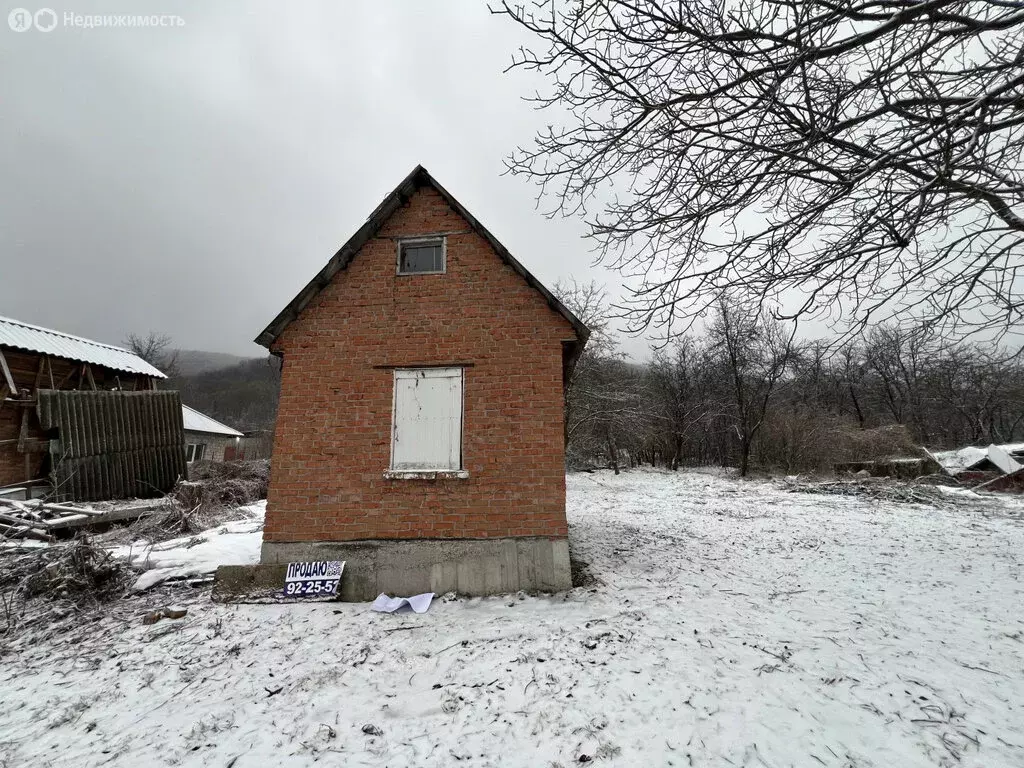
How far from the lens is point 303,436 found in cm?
654

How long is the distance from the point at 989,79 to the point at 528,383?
18.7 feet

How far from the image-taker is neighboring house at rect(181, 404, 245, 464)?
2648 centimetres

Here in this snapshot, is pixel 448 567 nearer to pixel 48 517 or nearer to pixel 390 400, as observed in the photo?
pixel 390 400

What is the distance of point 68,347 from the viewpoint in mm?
15016

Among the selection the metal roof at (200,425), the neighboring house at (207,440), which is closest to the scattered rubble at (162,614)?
the neighboring house at (207,440)

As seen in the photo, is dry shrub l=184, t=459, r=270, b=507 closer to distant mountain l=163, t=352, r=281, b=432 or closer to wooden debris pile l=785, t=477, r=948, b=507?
wooden debris pile l=785, t=477, r=948, b=507

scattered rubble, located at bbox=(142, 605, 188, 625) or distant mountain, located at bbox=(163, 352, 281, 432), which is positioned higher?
distant mountain, located at bbox=(163, 352, 281, 432)

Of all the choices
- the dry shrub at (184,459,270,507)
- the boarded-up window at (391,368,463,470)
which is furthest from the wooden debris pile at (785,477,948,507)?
the dry shrub at (184,459,270,507)

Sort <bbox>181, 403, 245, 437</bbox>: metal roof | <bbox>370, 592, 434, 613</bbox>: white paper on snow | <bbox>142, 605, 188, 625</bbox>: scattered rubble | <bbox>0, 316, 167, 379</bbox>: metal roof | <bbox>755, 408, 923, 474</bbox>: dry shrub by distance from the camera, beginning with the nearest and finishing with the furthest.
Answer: <bbox>142, 605, 188, 625</bbox>: scattered rubble < <bbox>370, 592, 434, 613</bbox>: white paper on snow < <bbox>0, 316, 167, 379</bbox>: metal roof < <bbox>755, 408, 923, 474</bbox>: dry shrub < <bbox>181, 403, 245, 437</bbox>: metal roof

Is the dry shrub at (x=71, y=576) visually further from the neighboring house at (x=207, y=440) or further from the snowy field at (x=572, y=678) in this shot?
the neighboring house at (x=207, y=440)

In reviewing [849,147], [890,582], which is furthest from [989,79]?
[890,582]

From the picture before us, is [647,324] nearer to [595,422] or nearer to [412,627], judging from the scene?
[412,627]

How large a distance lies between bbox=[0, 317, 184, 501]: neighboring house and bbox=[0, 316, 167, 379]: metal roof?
4 cm

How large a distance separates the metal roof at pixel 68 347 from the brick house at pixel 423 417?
1260 centimetres
